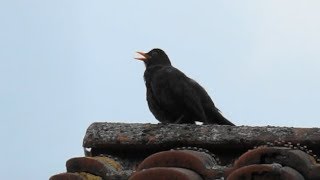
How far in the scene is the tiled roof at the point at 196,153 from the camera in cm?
228

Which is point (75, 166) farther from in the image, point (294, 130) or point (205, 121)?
point (205, 121)

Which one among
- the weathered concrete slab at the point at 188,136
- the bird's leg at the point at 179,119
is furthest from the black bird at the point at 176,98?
the weathered concrete slab at the point at 188,136

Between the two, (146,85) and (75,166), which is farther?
(146,85)

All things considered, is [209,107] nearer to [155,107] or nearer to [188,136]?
[155,107]

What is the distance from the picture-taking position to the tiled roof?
2.28 metres

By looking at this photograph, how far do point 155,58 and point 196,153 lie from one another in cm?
356

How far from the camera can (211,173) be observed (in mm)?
2398

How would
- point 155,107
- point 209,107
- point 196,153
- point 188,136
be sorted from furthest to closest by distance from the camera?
point 155,107 < point 209,107 < point 188,136 < point 196,153

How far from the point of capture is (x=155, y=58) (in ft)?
20.0

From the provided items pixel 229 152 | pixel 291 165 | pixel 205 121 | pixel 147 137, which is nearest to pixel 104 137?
pixel 147 137

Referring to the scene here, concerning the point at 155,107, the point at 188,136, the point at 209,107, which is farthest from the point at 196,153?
the point at 155,107

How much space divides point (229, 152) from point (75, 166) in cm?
61

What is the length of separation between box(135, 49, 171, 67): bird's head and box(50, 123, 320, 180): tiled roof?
2.98 m

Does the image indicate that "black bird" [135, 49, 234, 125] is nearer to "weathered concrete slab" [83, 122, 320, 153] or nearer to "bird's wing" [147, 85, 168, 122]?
"bird's wing" [147, 85, 168, 122]
